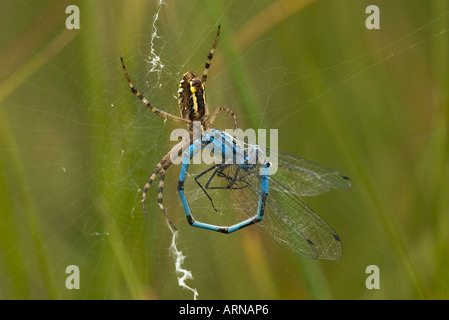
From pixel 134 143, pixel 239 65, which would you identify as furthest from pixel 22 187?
pixel 239 65

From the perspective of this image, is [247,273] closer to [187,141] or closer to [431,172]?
[187,141]

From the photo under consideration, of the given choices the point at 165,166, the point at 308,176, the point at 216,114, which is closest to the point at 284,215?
the point at 308,176

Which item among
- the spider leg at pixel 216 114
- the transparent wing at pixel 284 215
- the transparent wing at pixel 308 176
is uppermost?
the spider leg at pixel 216 114

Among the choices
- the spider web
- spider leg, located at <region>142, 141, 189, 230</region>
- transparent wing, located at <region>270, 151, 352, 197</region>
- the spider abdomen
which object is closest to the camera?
transparent wing, located at <region>270, 151, 352, 197</region>

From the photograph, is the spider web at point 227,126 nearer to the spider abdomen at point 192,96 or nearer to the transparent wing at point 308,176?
the spider abdomen at point 192,96

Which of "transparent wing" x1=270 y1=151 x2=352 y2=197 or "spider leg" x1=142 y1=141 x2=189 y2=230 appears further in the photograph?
"spider leg" x1=142 y1=141 x2=189 y2=230

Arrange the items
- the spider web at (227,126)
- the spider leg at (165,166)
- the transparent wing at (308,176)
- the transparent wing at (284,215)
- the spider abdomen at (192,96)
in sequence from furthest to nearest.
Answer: the spider leg at (165,166)
the spider web at (227,126)
the spider abdomen at (192,96)
the transparent wing at (284,215)
the transparent wing at (308,176)

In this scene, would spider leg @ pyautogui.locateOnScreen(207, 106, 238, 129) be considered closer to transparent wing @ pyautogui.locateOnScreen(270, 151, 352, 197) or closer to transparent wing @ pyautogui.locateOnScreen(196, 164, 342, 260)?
transparent wing @ pyautogui.locateOnScreen(196, 164, 342, 260)

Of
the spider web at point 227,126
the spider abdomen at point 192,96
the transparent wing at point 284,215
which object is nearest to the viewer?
the transparent wing at point 284,215

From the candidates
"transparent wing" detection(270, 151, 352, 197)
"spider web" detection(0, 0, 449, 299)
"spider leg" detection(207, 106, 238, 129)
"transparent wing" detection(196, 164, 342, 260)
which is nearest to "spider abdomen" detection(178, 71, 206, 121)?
"spider leg" detection(207, 106, 238, 129)

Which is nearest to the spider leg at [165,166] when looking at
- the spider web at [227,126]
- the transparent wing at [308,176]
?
the spider web at [227,126]
